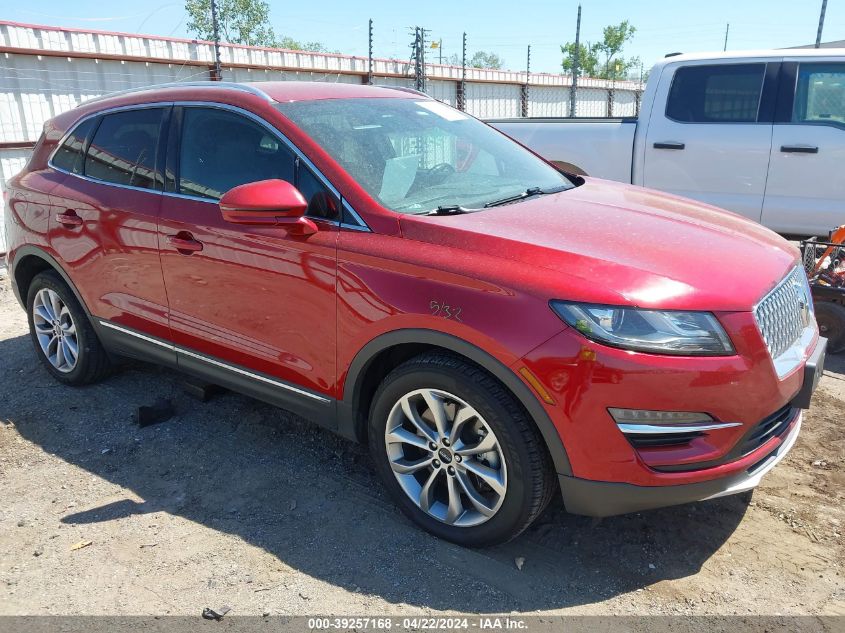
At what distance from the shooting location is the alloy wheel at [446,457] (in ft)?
9.09

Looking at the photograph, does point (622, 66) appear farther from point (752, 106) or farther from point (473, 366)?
point (473, 366)

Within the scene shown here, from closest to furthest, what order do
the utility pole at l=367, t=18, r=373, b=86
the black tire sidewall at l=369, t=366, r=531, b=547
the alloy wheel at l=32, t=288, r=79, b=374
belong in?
the black tire sidewall at l=369, t=366, r=531, b=547 → the alloy wheel at l=32, t=288, r=79, b=374 → the utility pole at l=367, t=18, r=373, b=86

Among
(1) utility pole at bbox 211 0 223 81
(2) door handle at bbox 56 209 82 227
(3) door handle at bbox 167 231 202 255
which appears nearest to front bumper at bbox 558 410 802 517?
(3) door handle at bbox 167 231 202 255

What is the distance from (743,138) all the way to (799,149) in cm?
45

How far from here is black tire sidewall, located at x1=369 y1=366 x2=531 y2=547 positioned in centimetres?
264

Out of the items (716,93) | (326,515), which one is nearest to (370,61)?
(716,93)

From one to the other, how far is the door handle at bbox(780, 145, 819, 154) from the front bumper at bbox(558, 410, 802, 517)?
417cm

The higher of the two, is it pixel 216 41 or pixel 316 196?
pixel 216 41

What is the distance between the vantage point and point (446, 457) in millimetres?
2906

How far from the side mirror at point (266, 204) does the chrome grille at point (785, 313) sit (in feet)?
6.26

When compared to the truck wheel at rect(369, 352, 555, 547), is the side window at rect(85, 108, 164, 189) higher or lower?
higher

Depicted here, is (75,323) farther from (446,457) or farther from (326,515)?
(446,457)

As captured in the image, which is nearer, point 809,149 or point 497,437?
point 497,437

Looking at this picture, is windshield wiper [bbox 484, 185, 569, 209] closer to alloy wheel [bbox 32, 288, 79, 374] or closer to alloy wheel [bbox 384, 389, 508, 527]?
alloy wheel [bbox 384, 389, 508, 527]
